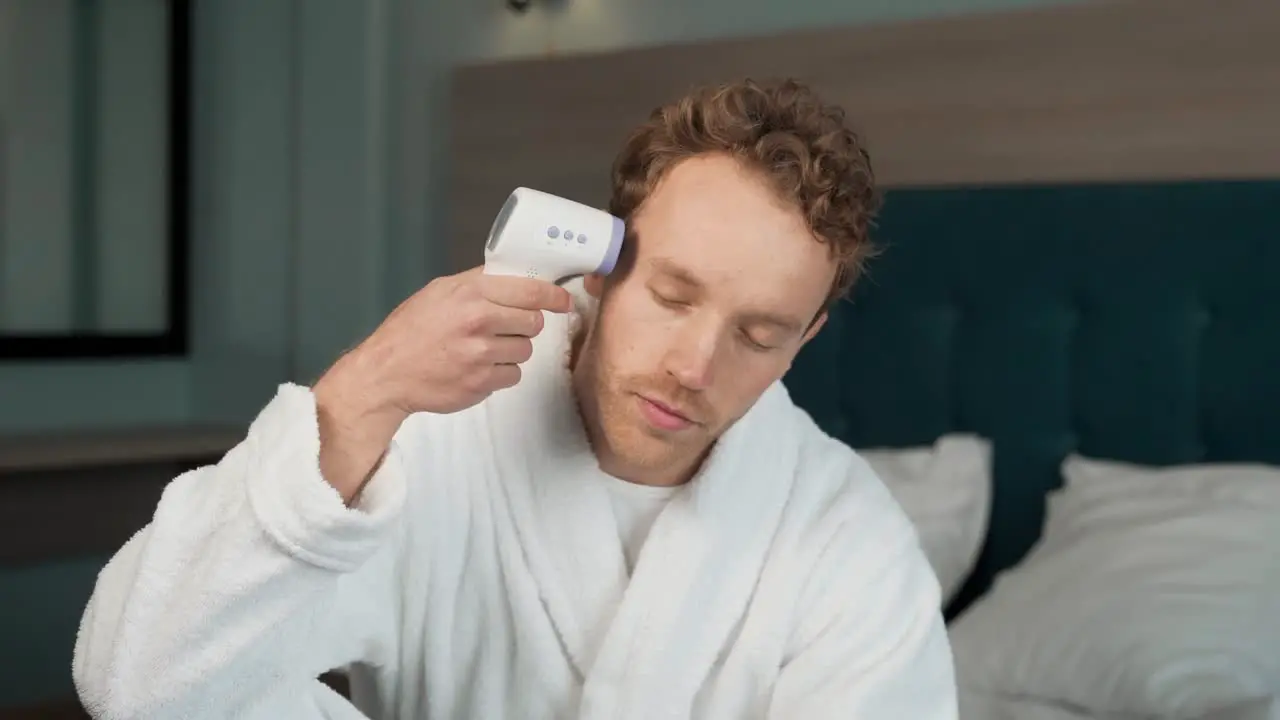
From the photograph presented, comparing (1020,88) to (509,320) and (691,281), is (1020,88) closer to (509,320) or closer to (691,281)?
(691,281)

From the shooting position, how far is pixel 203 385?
11.1 feet

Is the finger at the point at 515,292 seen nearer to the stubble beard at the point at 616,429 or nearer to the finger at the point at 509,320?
the finger at the point at 509,320

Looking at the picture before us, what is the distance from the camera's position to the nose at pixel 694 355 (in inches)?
42.9

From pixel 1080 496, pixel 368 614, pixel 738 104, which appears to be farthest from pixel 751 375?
pixel 1080 496

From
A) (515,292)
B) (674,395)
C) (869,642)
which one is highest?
(515,292)

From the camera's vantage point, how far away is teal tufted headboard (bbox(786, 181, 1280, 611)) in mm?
1894

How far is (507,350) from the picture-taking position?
39.1 inches

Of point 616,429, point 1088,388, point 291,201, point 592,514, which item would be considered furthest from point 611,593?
point 291,201

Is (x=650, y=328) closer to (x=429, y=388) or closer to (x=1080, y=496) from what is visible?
(x=429, y=388)

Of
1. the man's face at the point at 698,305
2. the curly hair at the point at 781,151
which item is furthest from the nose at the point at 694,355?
the curly hair at the point at 781,151

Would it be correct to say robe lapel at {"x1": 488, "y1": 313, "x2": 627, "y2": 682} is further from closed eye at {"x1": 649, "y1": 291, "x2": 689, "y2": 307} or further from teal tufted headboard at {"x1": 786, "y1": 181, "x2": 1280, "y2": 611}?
teal tufted headboard at {"x1": 786, "y1": 181, "x2": 1280, "y2": 611}

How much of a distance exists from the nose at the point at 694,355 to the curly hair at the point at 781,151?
14cm

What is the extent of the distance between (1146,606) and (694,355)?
→ 2.85ft

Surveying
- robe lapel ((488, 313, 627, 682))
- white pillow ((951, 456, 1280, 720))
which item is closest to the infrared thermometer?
robe lapel ((488, 313, 627, 682))
